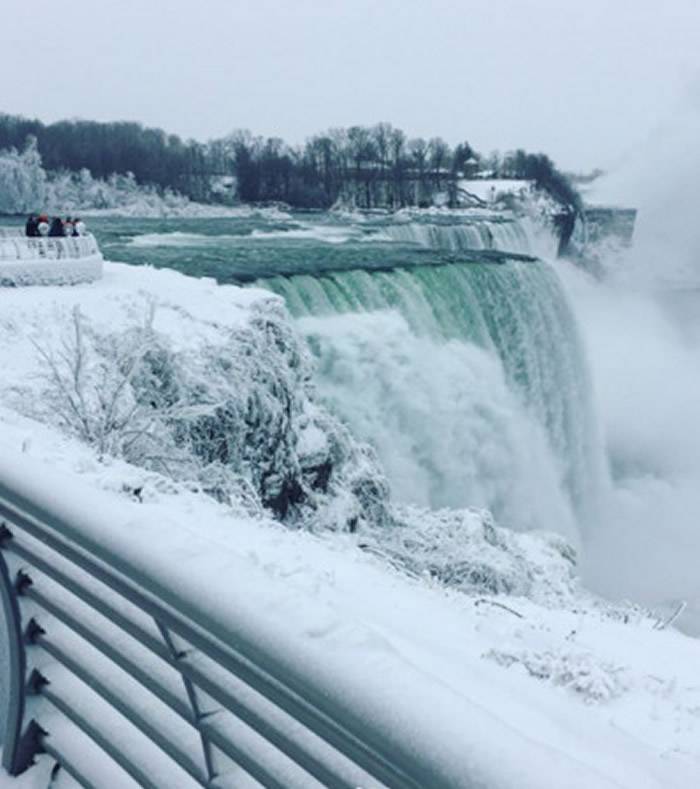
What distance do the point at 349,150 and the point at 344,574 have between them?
83856 mm

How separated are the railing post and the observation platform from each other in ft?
48.9

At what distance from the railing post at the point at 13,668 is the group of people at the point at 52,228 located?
17.6 meters

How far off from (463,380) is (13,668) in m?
18.0

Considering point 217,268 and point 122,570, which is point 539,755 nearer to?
point 122,570

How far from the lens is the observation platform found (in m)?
16.3

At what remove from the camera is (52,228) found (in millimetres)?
19547

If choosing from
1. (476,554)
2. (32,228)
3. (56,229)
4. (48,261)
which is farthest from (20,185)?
(476,554)

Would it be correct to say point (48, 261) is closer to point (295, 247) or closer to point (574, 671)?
point (295, 247)

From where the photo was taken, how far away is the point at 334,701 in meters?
1.20

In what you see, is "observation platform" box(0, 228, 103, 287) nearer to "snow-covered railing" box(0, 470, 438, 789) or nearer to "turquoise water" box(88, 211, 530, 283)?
"turquoise water" box(88, 211, 530, 283)

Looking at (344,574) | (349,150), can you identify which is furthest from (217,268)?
(349,150)

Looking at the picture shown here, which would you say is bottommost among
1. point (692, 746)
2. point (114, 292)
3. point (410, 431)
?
point (410, 431)

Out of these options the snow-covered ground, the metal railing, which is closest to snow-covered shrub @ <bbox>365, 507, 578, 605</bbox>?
the snow-covered ground

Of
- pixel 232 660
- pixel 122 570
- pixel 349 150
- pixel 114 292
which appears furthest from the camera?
pixel 349 150
